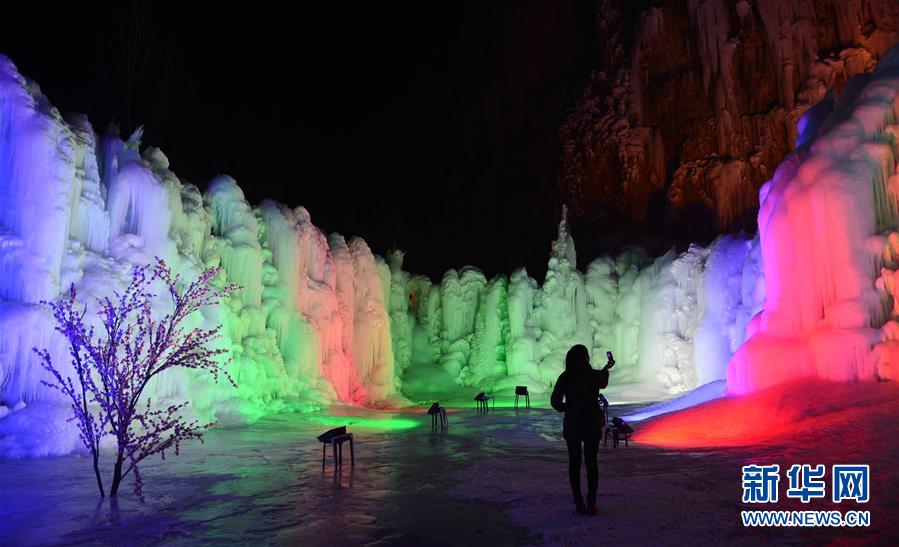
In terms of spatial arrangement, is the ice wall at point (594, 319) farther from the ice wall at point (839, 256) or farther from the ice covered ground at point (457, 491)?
the ice covered ground at point (457, 491)

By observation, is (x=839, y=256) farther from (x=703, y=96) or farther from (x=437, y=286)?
(x=703, y=96)

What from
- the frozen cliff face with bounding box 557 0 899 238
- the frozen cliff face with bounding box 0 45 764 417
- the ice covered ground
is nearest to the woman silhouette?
the ice covered ground

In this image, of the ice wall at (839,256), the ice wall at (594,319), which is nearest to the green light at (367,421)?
the ice wall at (839,256)

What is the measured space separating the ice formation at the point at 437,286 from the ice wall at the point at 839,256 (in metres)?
0.03

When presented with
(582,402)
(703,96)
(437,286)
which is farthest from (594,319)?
(582,402)

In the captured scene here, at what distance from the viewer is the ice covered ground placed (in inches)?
198

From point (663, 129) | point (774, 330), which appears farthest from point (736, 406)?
point (663, 129)

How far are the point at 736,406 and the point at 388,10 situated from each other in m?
43.5

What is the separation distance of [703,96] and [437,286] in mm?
16496

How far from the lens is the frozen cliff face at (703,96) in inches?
1070

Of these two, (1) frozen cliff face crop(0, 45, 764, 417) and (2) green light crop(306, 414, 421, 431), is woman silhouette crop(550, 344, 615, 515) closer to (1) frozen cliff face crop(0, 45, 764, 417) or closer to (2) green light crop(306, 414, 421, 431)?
(2) green light crop(306, 414, 421, 431)

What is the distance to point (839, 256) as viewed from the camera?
11336mm

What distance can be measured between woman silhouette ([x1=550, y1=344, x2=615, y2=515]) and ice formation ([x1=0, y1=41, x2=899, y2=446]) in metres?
7.42

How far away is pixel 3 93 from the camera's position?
11008 millimetres
